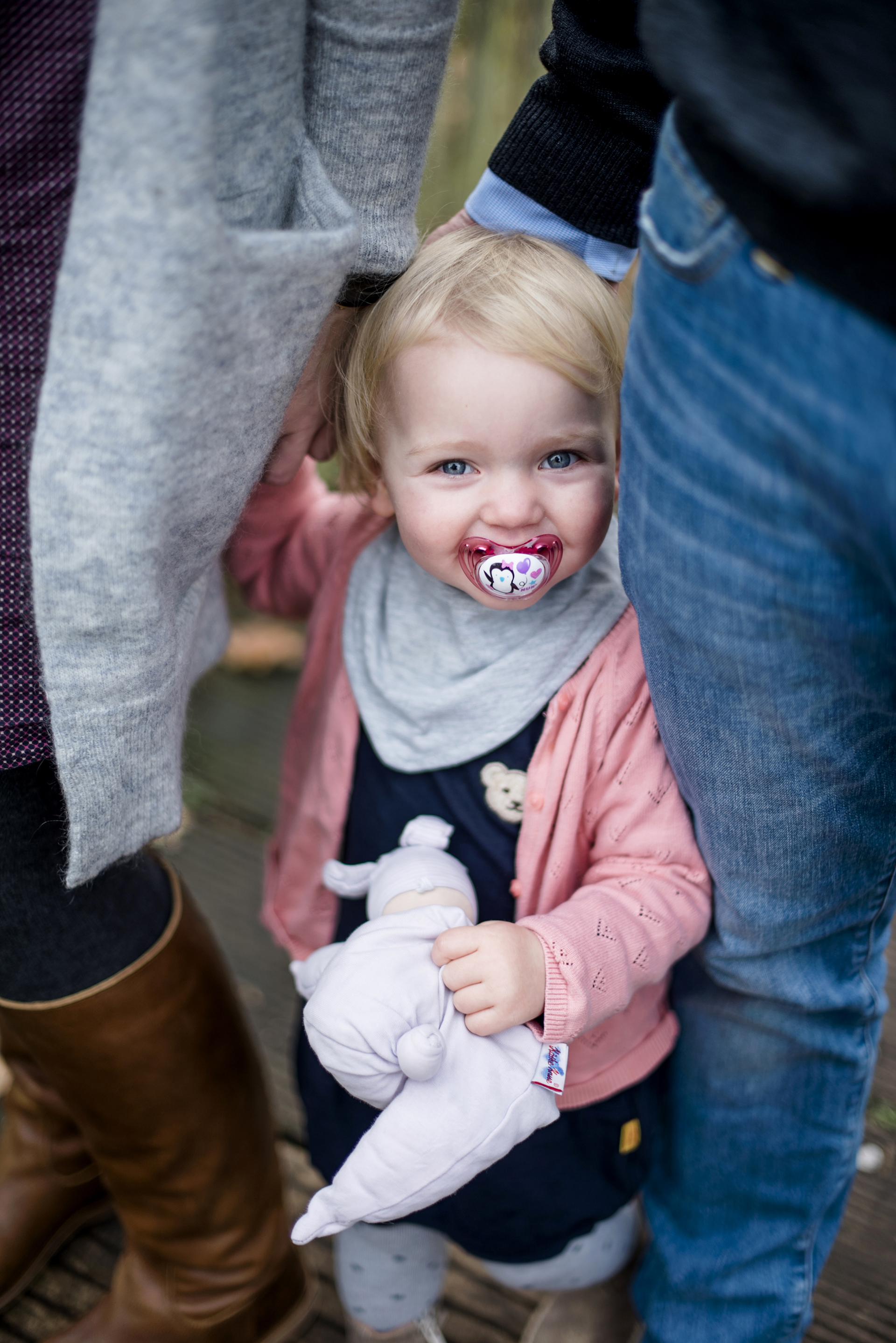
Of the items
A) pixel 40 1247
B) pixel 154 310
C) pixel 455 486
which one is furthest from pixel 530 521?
pixel 40 1247

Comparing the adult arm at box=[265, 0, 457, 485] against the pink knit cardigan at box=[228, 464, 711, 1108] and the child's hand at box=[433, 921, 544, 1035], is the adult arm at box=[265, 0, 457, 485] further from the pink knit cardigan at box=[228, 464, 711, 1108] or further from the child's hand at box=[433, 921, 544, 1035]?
the child's hand at box=[433, 921, 544, 1035]

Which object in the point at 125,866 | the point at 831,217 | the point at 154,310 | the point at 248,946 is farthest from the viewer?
the point at 248,946

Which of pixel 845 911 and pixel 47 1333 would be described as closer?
pixel 845 911

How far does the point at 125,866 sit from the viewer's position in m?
1.15

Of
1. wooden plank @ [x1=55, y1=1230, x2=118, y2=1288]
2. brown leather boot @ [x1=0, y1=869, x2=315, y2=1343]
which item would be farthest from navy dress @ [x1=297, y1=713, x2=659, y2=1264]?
wooden plank @ [x1=55, y1=1230, x2=118, y2=1288]

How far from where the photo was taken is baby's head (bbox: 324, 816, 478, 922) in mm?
1050

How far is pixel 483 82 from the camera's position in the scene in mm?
3340

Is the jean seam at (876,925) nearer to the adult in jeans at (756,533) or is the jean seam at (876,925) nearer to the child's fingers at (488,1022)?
the adult in jeans at (756,533)

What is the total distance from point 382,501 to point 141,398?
461 mm

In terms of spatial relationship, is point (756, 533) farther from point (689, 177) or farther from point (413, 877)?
point (413, 877)

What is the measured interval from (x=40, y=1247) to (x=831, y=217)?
60.8 inches

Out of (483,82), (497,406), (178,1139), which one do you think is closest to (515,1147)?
(178,1139)

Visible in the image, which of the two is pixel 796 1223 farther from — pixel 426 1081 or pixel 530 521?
pixel 530 521

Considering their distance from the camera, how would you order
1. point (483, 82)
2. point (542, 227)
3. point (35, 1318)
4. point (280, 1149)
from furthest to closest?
point (483, 82)
point (280, 1149)
point (35, 1318)
point (542, 227)
